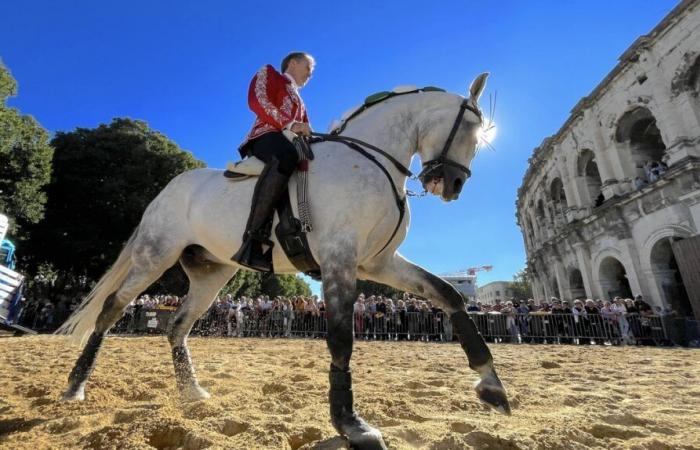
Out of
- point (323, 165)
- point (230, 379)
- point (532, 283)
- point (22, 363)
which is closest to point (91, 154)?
point (22, 363)

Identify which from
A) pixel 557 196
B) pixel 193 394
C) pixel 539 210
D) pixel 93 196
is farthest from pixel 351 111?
pixel 539 210

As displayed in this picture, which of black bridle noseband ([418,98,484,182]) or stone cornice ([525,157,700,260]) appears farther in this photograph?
→ stone cornice ([525,157,700,260])

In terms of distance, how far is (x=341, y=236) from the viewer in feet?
9.08

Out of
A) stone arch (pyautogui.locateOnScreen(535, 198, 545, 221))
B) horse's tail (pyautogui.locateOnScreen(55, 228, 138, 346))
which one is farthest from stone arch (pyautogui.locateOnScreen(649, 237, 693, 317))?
horse's tail (pyautogui.locateOnScreen(55, 228, 138, 346))

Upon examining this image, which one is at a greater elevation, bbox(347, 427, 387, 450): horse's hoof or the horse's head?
the horse's head

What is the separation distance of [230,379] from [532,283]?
119 ft

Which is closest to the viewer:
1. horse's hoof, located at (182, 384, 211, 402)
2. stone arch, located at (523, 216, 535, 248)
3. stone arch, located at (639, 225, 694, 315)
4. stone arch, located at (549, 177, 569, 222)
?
horse's hoof, located at (182, 384, 211, 402)

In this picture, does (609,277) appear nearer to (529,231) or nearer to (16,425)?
(529,231)

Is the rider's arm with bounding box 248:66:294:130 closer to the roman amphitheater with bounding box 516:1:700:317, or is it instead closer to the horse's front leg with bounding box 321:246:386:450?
the horse's front leg with bounding box 321:246:386:450

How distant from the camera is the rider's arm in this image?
3402mm

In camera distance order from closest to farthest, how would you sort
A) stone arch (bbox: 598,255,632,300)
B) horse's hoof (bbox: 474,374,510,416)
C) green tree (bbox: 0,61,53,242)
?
1. horse's hoof (bbox: 474,374,510,416)
2. green tree (bbox: 0,61,53,242)
3. stone arch (bbox: 598,255,632,300)

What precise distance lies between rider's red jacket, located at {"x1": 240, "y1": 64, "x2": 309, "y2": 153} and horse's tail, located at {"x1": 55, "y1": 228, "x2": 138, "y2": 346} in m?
2.12

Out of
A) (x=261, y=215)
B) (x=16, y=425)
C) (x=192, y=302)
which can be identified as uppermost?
(x=261, y=215)

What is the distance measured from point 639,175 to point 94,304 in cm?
2553
